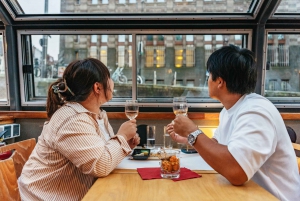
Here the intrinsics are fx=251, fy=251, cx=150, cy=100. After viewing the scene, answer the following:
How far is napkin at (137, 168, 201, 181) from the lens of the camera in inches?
46.0

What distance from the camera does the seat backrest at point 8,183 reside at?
1.12 m

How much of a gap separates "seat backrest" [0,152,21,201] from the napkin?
0.58 metres

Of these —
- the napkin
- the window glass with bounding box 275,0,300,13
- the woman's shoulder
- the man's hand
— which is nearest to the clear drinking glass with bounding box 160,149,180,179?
the napkin

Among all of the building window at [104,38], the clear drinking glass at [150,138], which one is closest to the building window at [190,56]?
the building window at [104,38]

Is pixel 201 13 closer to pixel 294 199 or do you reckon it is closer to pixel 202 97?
pixel 202 97

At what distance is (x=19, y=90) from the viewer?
314 cm

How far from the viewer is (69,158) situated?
111 centimetres

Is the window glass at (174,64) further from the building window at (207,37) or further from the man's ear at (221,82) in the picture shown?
the man's ear at (221,82)

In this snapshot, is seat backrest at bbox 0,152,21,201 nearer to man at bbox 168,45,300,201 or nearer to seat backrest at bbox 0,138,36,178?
seat backrest at bbox 0,138,36,178

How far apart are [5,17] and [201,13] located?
88.1 inches

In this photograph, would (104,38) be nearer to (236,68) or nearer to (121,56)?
(121,56)

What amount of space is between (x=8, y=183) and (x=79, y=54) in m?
2.25

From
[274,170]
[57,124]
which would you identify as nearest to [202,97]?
[274,170]

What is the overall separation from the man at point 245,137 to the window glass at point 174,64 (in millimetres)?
1717
